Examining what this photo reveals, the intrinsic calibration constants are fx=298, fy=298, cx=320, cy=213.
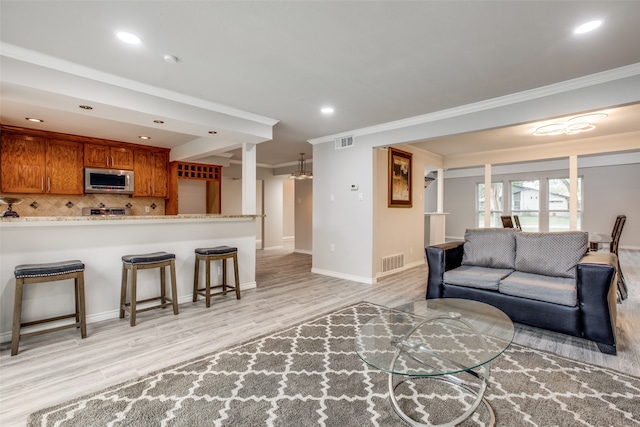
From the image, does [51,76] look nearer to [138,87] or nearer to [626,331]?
[138,87]

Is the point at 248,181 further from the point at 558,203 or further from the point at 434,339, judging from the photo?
the point at 558,203

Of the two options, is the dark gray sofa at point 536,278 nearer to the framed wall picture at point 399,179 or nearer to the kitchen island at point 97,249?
the framed wall picture at point 399,179

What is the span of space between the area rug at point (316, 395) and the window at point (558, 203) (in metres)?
8.64

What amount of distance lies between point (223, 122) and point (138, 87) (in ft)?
3.17

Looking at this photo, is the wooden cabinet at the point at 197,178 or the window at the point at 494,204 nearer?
the wooden cabinet at the point at 197,178

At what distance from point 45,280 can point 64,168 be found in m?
3.36

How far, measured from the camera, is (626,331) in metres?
2.82

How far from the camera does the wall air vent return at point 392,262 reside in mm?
5145

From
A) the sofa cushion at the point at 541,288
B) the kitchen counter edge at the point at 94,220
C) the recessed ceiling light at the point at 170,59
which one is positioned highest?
the recessed ceiling light at the point at 170,59

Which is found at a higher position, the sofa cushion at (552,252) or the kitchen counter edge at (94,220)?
the kitchen counter edge at (94,220)

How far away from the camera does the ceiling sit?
1903 mm

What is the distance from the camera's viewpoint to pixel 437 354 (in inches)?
75.8

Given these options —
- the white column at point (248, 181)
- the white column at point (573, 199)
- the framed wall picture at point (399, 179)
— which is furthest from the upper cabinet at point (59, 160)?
the white column at point (573, 199)

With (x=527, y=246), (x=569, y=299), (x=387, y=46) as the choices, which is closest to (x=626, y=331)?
(x=569, y=299)
